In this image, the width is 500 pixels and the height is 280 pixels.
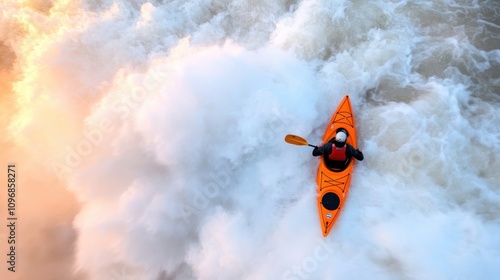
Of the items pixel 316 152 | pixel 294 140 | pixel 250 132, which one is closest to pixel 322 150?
pixel 316 152

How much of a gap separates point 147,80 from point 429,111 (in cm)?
683

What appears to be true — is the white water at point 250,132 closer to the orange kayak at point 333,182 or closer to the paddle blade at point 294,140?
the orange kayak at point 333,182

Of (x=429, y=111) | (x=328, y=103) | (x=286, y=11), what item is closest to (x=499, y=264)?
(x=429, y=111)

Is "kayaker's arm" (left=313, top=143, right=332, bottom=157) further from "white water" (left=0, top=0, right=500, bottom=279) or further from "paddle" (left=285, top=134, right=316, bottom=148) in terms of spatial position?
"white water" (left=0, top=0, right=500, bottom=279)

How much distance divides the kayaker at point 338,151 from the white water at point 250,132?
1.94ft

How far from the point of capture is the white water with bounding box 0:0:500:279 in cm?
742

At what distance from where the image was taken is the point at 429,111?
8.51m

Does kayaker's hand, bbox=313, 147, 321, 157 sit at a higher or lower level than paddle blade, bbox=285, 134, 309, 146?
lower

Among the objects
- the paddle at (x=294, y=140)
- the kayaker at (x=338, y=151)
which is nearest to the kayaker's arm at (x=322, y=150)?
the kayaker at (x=338, y=151)

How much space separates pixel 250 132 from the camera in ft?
28.6

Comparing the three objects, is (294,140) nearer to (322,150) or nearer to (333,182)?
(322,150)

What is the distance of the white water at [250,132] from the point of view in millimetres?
7415

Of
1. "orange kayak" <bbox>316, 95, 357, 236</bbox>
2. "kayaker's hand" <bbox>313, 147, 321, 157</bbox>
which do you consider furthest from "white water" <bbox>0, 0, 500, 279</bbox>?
"kayaker's hand" <bbox>313, 147, 321, 157</bbox>

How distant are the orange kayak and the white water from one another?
0.25 m
